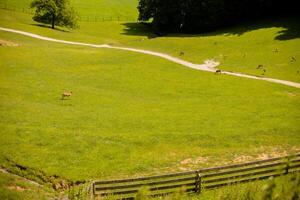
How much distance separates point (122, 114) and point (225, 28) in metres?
61.9

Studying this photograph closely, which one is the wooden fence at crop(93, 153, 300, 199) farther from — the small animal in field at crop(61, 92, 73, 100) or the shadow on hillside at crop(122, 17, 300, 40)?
the shadow on hillside at crop(122, 17, 300, 40)

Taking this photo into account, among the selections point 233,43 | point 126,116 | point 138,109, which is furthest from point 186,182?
point 233,43

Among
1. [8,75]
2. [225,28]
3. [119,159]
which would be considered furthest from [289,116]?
[225,28]

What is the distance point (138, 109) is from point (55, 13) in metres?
57.0

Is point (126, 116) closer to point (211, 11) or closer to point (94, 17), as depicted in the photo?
point (211, 11)

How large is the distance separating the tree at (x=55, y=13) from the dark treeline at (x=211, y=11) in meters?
23.2

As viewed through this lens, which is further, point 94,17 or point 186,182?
point 94,17

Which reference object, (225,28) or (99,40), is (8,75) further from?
(225,28)

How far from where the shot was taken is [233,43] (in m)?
75.6

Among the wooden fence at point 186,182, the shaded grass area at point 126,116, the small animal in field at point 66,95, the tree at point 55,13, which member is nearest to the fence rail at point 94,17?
the tree at point 55,13

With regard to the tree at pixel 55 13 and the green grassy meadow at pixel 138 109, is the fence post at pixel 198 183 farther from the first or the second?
the tree at pixel 55 13

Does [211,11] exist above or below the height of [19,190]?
above

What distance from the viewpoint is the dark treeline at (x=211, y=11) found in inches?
3556

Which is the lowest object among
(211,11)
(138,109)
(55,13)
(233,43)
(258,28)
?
(138,109)
